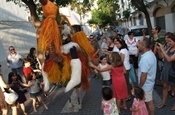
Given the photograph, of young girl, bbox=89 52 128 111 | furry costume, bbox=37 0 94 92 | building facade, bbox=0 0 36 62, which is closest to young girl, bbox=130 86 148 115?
young girl, bbox=89 52 128 111

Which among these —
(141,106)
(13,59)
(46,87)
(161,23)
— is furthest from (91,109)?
(161,23)

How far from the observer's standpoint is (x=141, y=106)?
5.16 metres

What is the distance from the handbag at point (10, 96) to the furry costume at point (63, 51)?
844mm

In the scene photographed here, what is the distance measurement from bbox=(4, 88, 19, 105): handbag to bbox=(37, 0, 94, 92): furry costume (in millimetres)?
844

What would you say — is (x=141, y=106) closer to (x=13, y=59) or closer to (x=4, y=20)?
(x=13, y=59)

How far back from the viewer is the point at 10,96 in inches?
253

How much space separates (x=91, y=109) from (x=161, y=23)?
78.7 feet

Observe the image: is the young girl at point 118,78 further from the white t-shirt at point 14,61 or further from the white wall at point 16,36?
the white wall at point 16,36

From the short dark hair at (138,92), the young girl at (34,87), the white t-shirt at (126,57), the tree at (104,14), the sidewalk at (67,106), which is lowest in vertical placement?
the sidewalk at (67,106)

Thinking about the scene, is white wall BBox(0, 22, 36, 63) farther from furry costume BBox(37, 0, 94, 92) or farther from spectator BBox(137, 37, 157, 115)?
spectator BBox(137, 37, 157, 115)

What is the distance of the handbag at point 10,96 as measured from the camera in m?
6.38

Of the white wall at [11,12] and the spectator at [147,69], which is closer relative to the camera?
the spectator at [147,69]

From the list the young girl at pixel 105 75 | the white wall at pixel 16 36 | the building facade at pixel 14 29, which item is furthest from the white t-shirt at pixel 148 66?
the white wall at pixel 16 36

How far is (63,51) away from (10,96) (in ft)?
4.91
